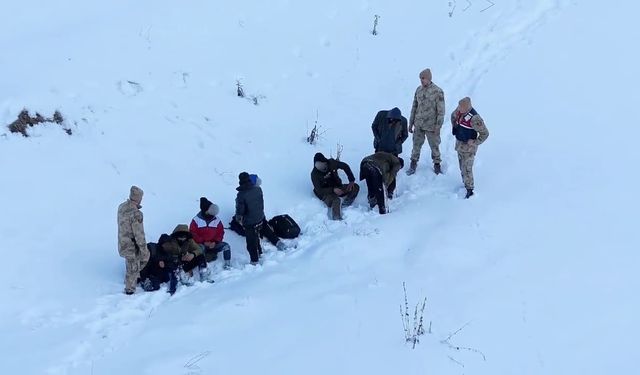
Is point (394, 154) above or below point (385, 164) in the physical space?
above

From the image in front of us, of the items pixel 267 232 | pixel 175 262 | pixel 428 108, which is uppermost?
pixel 428 108

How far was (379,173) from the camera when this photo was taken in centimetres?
1131

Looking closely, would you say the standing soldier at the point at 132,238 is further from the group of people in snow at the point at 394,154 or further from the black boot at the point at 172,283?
the group of people in snow at the point at 394,154

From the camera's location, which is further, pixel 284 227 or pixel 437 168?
pixel 437 168

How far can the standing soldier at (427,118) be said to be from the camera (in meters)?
11.6

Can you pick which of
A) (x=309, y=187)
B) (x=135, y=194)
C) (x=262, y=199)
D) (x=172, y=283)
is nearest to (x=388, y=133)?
(x=309, y=187)

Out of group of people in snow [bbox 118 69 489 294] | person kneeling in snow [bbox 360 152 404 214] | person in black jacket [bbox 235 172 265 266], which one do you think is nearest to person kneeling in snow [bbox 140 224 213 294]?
group of people in snow [bbox 118 69 489 294]

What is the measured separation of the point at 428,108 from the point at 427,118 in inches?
6.7

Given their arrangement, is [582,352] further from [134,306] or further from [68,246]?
[68,246]

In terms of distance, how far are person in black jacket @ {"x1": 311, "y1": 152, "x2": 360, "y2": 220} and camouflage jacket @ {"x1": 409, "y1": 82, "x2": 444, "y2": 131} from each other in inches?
55.1

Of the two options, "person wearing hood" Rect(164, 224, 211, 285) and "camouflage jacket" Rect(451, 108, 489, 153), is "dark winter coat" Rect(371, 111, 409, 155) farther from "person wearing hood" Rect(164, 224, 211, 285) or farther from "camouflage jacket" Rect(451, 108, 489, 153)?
"person wearing hood" Rect(164, 224, 211, 285)

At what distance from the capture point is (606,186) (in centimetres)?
1105

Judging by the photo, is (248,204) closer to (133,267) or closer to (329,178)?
(133,267)

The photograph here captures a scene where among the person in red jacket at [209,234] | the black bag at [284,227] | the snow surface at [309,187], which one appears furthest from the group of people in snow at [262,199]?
the snow surface at [309,187]
